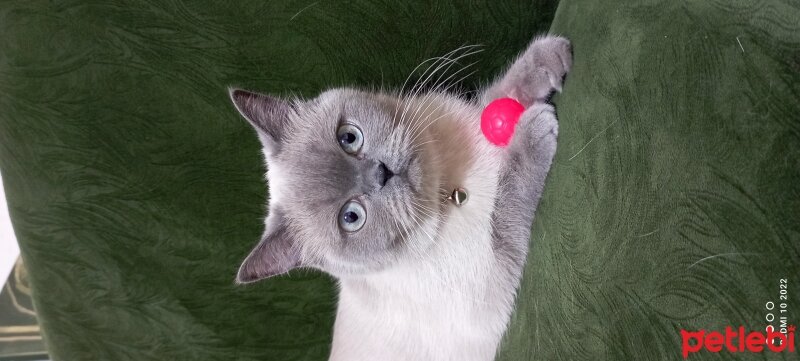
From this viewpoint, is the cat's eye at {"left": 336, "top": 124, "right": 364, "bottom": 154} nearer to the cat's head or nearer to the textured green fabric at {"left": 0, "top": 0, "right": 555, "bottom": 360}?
the cat's head

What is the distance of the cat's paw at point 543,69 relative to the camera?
1177 millimetres

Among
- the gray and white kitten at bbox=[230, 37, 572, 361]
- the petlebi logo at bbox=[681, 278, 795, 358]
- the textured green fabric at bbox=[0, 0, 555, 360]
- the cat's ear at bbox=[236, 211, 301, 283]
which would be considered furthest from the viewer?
the textured green fabric at bbox=[0, 0, 555, 360]

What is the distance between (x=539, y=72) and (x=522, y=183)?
0.82 feet

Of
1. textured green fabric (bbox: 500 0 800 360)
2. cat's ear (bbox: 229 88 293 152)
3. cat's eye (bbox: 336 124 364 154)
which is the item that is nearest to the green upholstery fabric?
textured green fabric (bbox: 500 0 800 360)

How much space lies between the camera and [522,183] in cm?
121

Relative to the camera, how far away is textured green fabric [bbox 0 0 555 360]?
4.94ft

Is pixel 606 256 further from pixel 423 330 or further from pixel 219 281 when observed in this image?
pixel 219 281

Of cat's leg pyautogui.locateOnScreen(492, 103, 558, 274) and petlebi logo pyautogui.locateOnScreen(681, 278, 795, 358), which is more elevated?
cat's leg pyautogui.locateOnScreen(492, 103, 558, 274)

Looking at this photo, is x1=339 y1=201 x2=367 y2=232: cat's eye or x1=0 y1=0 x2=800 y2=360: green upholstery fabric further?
x1=339 y1=201 x2=367 y2=232: cat's eye

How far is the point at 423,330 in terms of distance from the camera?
144 centimetres

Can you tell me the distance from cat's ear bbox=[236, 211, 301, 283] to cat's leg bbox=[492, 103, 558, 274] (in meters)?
0.53

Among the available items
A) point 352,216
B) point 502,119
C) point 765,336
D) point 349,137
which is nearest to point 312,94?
point 349,137

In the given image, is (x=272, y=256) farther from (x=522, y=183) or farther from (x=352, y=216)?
(x=522, y=183)

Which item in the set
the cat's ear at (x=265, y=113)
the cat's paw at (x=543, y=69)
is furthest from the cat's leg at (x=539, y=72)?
the cat's ear at (x=265, y=113)
